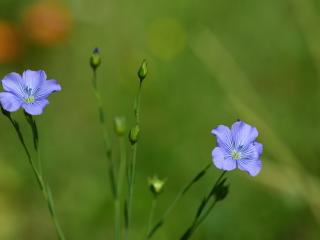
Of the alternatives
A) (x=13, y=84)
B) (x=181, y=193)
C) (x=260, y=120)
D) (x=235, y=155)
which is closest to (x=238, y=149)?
(x=235, y=155)

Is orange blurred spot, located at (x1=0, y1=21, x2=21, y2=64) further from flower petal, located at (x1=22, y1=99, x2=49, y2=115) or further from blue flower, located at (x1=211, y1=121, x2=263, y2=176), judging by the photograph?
blue flower, located at (x1=211, y1=121, x2=263, y2=176)

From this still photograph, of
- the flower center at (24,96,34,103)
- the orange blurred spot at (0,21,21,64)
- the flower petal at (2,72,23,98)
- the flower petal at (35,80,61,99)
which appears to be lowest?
the flower center at (24,96,34,103)

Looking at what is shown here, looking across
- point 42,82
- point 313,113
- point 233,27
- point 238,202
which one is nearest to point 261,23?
point 233,27

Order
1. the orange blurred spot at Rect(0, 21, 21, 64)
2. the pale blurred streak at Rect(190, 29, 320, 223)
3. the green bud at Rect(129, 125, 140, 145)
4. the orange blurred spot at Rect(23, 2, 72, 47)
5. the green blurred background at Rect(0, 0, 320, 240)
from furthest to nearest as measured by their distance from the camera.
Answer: the orange blurred spot at Rect(23, 2, 72, 47), the orange blurred spot at Rect(0, 21, 21, 64), the green blurred background at Rect(0, 0, 320, 240), the pale blurred streak at Rect(190, 29, 320, 223), the green bud at Rect(129, 125, 140, 145)

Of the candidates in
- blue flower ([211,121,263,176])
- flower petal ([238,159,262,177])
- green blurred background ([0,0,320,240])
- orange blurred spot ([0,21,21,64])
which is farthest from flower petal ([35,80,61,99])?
orange blurred spot ([0,21,21,64])

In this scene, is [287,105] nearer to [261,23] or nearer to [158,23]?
[261,23]

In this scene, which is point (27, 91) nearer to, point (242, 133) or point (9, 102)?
point (9, 102)
